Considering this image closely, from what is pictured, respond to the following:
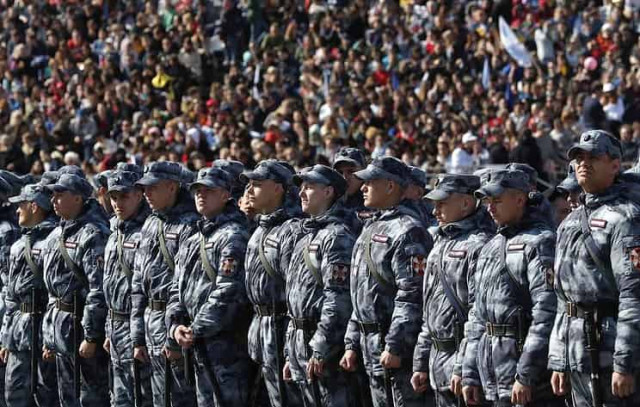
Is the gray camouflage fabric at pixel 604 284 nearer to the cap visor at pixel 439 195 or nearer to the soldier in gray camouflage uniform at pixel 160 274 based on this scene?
the cap visor at pixel 439 195

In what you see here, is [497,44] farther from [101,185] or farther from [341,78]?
[101,185]

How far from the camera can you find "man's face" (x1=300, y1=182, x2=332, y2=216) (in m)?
11.1

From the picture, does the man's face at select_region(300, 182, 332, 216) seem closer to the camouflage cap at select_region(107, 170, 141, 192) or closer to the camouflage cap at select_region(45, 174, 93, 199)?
the camouflage cap at select_region(107, 170, 141, 192)

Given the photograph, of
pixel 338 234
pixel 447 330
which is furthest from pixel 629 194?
pixel 338 234

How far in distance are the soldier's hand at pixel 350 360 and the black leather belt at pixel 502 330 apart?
1386 millimetres

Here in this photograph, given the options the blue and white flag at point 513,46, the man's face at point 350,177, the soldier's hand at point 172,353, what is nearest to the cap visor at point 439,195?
the man's face at point 350,177

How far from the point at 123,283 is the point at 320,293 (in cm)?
240

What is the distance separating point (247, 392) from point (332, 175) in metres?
1.92

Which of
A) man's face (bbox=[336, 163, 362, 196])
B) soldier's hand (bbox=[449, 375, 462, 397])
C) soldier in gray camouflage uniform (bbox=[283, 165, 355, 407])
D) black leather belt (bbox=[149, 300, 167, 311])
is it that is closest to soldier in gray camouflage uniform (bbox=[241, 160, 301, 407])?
soldier in gray camouflage uniform (bbox=[283, 165, 355, 407])

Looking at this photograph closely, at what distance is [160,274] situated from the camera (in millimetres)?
12281

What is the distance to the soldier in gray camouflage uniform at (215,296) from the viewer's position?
11641mm

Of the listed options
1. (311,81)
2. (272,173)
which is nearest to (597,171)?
(272,173)

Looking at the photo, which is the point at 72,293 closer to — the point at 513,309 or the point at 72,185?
the point at 72,185

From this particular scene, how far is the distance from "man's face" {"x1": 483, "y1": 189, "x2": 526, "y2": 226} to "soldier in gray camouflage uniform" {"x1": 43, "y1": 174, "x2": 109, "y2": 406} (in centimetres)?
465
